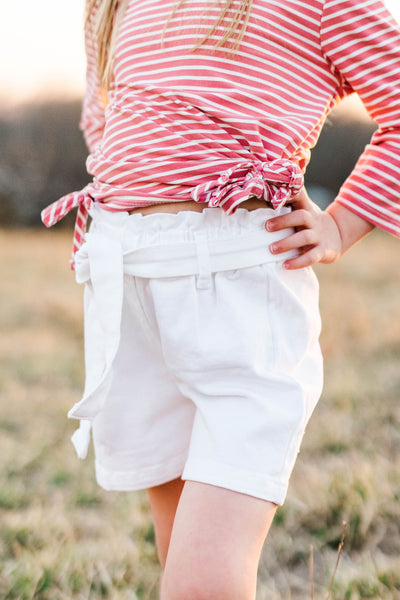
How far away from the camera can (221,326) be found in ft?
3.33

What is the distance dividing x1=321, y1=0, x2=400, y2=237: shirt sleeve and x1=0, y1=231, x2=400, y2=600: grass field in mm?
941

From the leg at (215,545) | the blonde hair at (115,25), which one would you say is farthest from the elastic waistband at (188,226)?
the leg at (215,545)

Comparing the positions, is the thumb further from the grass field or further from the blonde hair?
the grass field

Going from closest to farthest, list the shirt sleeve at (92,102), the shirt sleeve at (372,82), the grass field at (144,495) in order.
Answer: the shirt sleeve at (372,82) < the shirt sleeve at (92,102) < the grass field at (144,495)

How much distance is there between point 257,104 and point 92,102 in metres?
0.58

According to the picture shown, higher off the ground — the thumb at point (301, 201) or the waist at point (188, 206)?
the waist at point (188, 206)

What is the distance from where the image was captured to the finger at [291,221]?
105 cm

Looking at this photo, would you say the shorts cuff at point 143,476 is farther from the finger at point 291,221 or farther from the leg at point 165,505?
the finger at point 291,221

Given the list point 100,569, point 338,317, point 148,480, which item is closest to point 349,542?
point 100,569

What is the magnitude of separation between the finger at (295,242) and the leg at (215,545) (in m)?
0.39

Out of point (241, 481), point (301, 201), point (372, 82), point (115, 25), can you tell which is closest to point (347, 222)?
point (301, 201)

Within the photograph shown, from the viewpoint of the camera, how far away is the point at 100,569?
64.2 inches

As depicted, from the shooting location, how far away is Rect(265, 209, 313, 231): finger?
1.05 metres

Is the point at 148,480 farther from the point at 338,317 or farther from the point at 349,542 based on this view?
the point at 338,317
